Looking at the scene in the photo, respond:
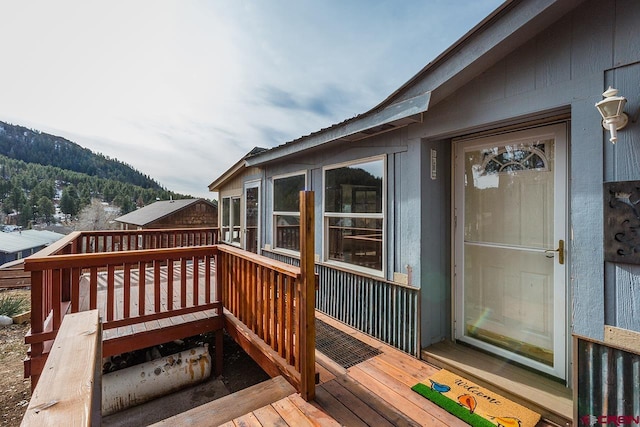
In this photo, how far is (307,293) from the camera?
218 cm

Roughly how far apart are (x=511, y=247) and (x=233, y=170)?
6213mm

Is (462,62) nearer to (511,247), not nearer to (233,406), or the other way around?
(511,247)

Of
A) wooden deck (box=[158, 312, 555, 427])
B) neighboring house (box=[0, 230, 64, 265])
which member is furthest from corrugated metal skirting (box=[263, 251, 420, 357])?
neighboring house (box=[0, 230, 64, 265])

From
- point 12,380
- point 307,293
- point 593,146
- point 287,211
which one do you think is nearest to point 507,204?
point 593,146

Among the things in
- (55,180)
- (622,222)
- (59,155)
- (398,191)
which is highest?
(59,155)

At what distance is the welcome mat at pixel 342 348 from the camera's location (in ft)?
9.55

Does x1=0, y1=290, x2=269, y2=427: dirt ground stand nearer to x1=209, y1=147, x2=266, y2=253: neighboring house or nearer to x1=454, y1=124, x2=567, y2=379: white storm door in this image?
x1=209, y1=147, x2=266, y2=253: neighboring house

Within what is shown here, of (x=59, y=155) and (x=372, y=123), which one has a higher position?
(x=59, y=155)

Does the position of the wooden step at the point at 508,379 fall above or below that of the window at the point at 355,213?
below

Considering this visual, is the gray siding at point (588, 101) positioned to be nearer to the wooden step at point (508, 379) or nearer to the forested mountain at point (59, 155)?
the wooden step at point (508, 379)

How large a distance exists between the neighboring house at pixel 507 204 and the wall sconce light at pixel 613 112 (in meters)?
0.07

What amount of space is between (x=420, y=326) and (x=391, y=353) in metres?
0.44

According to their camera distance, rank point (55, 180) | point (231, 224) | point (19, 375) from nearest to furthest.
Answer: point (19, 375) < point (231, 224) < point (55, 180)

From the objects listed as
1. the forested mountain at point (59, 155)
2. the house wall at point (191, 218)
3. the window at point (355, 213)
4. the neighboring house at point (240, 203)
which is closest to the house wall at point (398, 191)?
the window at point (355, 213)
